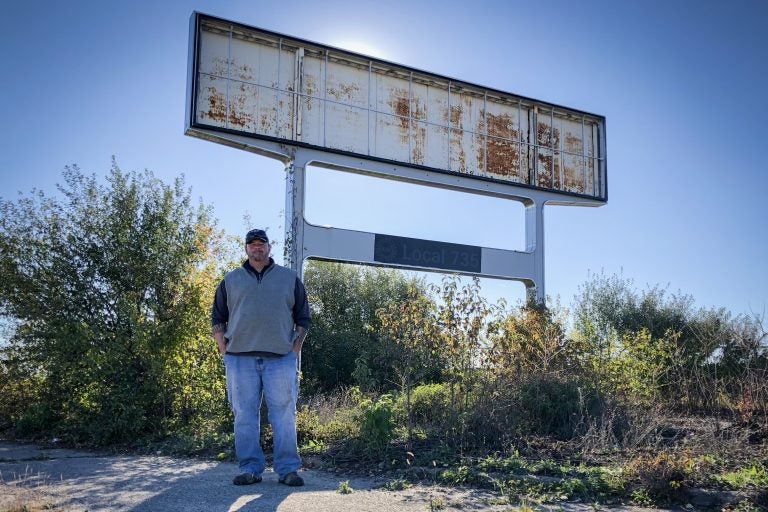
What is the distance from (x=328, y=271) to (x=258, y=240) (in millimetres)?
15604

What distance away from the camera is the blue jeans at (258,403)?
221 inches

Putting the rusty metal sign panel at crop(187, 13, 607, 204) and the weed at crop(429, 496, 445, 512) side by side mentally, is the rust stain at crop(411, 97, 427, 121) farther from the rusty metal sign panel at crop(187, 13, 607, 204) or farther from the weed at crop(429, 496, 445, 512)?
the weed at crop(429, 496, 445, 512)

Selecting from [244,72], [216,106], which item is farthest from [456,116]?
[216,106]

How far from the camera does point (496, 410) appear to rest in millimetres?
7461

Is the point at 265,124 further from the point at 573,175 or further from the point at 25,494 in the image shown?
the point at 25,494

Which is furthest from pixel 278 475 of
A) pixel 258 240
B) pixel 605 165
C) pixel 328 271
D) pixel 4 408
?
pixel 328 271

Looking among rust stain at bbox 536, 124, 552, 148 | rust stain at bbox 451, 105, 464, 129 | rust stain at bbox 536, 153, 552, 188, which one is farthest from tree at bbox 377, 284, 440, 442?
rust stain at bbox 536, 124, 552, 148

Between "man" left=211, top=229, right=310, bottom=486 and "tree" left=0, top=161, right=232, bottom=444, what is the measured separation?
375cm

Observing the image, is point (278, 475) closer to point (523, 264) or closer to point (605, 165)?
point (523, 264)

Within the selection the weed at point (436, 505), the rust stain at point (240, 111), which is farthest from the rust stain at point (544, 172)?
the weed at point (436, 505)

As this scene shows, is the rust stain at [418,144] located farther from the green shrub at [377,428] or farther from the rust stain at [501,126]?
the green shrub at [377,428]

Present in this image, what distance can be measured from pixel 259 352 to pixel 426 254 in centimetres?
708

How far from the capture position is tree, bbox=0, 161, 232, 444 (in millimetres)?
9102

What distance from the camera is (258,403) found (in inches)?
227
